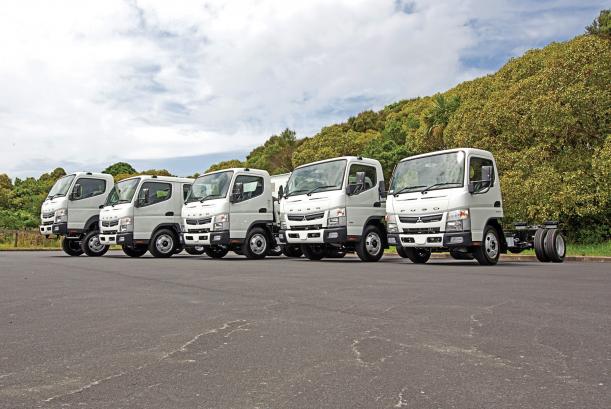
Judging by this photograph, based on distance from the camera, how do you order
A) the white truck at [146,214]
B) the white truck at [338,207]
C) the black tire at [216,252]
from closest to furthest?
the white truck at [338,207], the white truck at [146,214], the black tire at [216,252]

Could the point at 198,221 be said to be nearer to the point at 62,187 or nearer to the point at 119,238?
the point at 119,238

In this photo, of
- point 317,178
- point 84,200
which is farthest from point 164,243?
point 317,178

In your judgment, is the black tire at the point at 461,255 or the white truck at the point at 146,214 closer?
the black tire at the point at 461,255

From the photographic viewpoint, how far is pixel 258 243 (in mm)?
17188

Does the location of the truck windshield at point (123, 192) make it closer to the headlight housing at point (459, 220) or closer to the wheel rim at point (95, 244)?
the wheel rim at point (95, 244)

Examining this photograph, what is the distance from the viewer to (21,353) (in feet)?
15.6

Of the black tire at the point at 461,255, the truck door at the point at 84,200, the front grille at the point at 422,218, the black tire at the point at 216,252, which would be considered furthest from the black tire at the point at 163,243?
the black tire at the point at 461,255

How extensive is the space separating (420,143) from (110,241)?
2407 cm

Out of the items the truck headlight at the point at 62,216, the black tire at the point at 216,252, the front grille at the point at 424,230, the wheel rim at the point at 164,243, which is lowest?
the black tire at the point at 216,252

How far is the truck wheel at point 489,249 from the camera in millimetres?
13781

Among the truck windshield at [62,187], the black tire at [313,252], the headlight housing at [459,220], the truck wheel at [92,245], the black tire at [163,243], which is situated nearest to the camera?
the headlight housing at [459,220]

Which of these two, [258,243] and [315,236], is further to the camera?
[258,243]

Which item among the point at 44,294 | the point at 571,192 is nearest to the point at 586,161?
the point at 571,192

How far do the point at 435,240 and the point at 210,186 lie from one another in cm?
668
